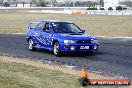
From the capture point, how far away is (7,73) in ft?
37.4

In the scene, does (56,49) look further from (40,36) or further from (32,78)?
(32,78)

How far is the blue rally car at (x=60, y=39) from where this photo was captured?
16.5 m

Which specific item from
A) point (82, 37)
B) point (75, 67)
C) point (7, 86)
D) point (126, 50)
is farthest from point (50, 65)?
point (126, 50)

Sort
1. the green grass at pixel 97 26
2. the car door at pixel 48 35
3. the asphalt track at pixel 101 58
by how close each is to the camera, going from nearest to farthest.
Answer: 1. the asphalt track at pixel 101 58
2. the car door at pixel 48 35
3. the green grass at pixel 97 26

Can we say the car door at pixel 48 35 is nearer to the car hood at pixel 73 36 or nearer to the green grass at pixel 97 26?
the car hood at pixel 73 36

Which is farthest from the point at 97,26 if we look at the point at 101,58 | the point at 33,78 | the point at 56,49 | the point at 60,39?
the point at 33,78

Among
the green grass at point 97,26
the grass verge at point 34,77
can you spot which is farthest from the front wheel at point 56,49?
the green grass at point 97,26

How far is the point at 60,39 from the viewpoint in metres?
16.7

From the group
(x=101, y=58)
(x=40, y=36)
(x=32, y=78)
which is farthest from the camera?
(x=40, y=36)

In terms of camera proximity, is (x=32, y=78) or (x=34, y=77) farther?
(x=34, y=77)

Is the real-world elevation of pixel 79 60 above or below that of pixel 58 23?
below

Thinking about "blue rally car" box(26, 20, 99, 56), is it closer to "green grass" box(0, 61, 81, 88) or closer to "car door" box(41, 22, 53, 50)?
"car door" box(41, 22, 53, 50)

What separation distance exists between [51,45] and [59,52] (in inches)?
31.3

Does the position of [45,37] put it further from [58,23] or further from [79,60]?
[79,60]
